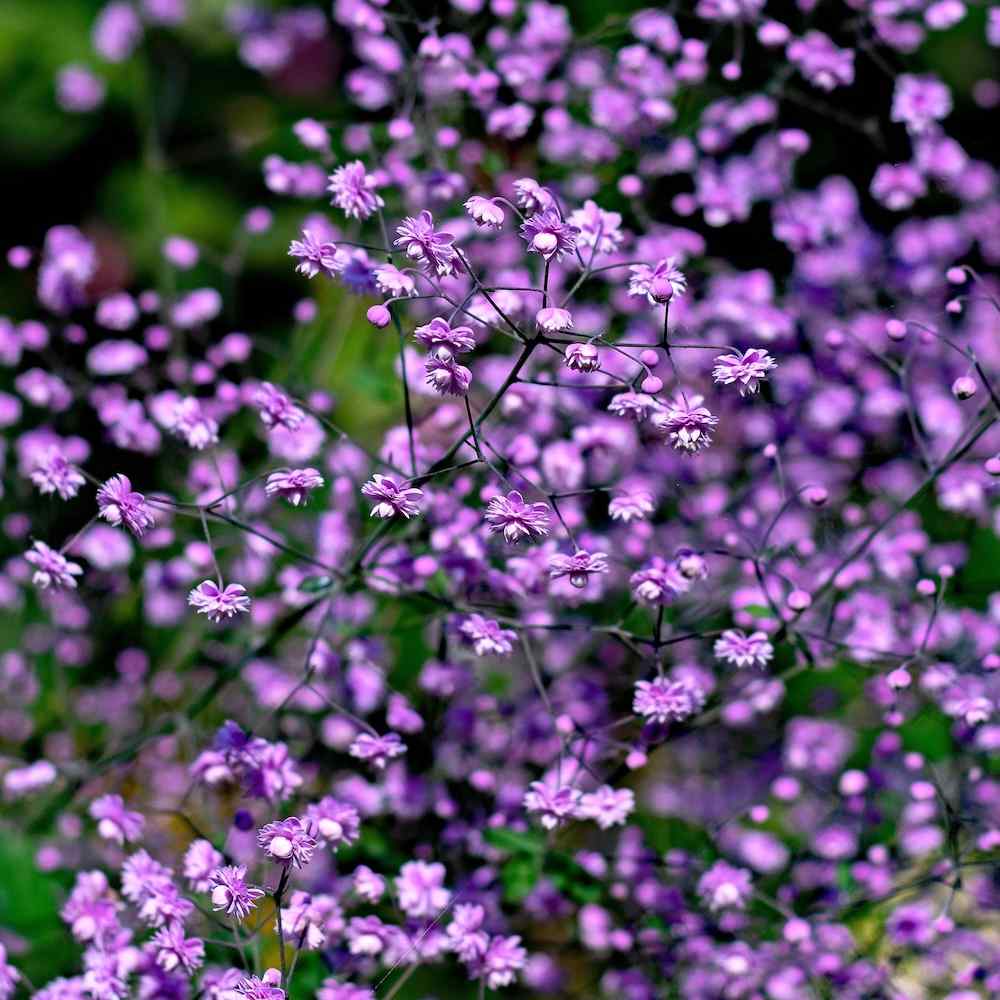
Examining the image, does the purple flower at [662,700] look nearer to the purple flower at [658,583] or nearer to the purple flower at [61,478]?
the purple flower at [658,583]

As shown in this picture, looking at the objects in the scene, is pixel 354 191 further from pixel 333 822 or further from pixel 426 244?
pixel 333 822

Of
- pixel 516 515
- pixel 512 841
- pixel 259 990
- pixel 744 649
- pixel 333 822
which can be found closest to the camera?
pixel 259 990

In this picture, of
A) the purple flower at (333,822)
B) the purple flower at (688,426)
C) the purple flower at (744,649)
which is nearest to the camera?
the purple flower at (688,426)

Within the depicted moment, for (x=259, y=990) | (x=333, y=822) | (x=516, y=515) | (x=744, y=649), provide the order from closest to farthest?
1. (x=259, y=990)
2. (x=516, y=515)
3. (x=333, y=822)
4. (x=744, y=649)

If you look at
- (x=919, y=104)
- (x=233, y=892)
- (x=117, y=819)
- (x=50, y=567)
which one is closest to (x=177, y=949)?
(x=233, y=892)

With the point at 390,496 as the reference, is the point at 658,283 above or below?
above

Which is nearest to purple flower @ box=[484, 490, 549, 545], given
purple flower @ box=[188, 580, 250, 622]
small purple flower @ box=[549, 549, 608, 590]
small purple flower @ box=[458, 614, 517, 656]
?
small purple flower @ box=[549, 549, 608, 590]

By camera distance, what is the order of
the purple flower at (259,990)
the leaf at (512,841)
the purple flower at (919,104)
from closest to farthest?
the purple flower at (259,990) < the leaf at (512,841) < the purple flower at (919,104)

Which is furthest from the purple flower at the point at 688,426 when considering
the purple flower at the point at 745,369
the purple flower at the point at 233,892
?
the purple flower at the point at 233,892
